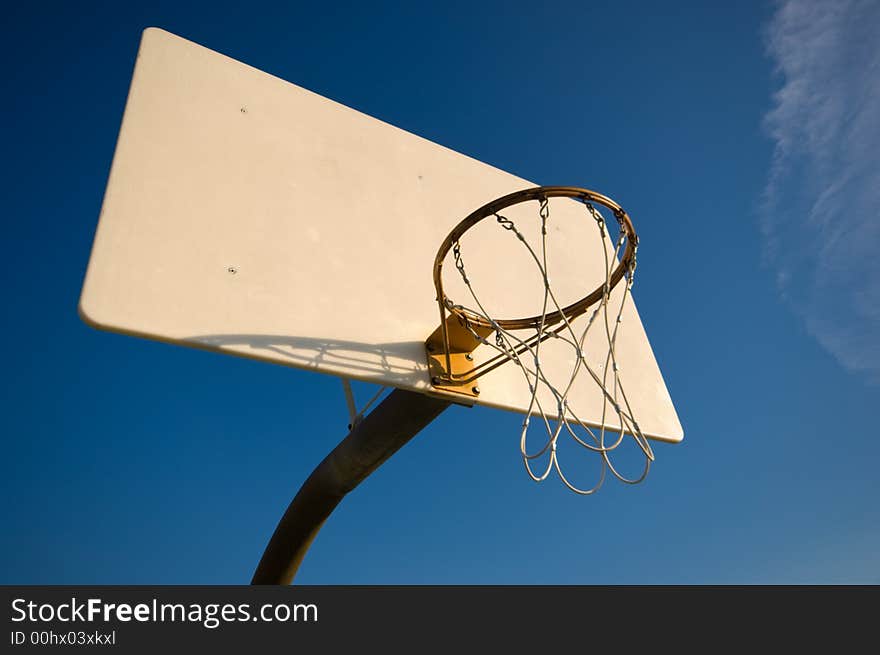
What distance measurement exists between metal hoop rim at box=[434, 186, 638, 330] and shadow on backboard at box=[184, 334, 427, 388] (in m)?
0.20

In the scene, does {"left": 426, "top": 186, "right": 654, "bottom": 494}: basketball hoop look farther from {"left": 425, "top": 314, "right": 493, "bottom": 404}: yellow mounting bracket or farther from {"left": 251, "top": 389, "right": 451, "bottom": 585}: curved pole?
{"left": 251, "top": 389, "right": 451, "bottom": 585}: curved pole

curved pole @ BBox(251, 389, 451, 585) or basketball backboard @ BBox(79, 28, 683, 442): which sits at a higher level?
basketball backboard @ BBox(79, 28, 683, 442)

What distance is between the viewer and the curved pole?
205 centimetres

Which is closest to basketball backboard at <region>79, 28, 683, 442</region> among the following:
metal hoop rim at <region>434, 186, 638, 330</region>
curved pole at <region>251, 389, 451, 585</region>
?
metal hoop rim at <region>434, 186, 638, 330</region>

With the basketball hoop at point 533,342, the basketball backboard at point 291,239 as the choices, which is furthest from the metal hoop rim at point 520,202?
the basketball backboard at point 291,239

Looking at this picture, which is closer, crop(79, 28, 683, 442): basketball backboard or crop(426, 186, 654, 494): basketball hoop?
crop(79, 28, 683, 442): basketball backboard

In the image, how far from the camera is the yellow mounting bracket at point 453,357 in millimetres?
1818

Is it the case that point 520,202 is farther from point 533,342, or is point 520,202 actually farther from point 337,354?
point 337,354

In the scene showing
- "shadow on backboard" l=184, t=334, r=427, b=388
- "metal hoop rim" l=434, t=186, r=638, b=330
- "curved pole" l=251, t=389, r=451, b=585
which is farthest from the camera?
"curved pole" l=251, t=389, r=451, b=585

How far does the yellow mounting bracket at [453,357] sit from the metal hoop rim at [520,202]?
43mm

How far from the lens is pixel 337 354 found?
1.67m

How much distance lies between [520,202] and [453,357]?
1.92 ft

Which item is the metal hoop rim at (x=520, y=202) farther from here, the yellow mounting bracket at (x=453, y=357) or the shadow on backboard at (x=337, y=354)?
the shadow on backboard at (x=337, y=354)

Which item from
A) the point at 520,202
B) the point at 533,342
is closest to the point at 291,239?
the point at 520,202
